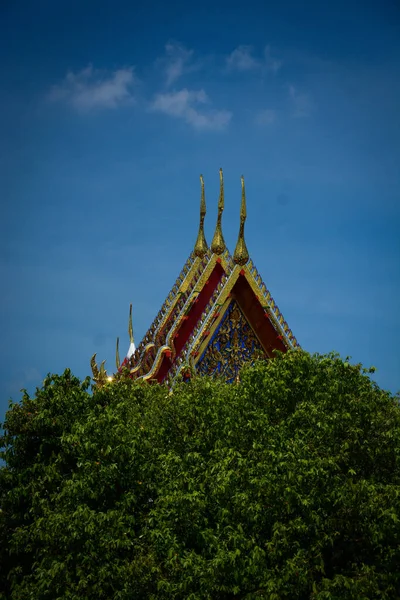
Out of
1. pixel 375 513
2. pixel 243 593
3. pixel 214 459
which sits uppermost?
pixel 214 459

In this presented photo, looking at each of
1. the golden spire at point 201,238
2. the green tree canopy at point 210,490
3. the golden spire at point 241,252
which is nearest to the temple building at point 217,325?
Result: the golden spire at point 241,252

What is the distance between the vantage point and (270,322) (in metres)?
21.2

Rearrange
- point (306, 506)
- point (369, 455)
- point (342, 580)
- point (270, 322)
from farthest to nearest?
point (270, 322) → point (369, 455) → point (306, 506) → point (342, 580)

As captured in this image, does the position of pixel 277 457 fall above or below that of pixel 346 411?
below

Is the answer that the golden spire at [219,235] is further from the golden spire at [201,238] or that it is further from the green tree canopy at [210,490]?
the green tree canopy at [210,490]

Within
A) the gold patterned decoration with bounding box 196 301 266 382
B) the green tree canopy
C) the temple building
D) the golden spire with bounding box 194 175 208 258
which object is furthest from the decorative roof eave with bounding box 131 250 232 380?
the green tree canopy

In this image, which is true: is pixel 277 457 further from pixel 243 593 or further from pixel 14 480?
pixel 14 480

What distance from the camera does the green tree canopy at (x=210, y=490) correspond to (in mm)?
13023

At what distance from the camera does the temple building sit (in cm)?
2027

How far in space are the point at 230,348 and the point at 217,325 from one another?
603 millimetres

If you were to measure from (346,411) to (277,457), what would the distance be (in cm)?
155

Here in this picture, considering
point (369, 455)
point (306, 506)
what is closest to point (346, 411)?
point (369, 455)

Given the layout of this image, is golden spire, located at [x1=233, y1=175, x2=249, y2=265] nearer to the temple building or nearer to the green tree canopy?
the temple building

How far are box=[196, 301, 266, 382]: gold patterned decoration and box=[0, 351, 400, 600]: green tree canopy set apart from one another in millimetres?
3843
